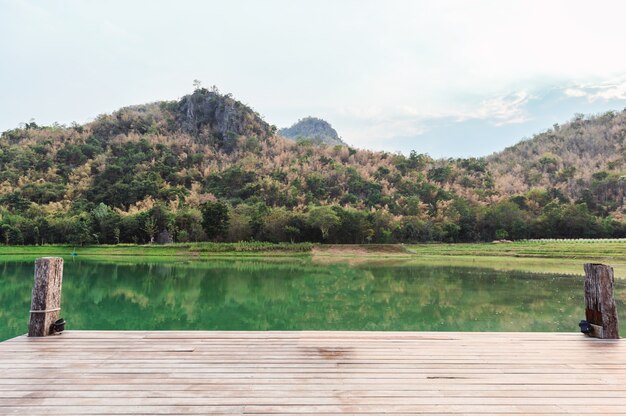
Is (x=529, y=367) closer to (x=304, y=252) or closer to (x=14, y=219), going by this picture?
(x=304, y=252)

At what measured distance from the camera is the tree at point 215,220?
37156 mm

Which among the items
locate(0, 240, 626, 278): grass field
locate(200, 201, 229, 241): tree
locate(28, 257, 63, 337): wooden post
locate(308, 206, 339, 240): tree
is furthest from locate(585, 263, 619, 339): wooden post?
locate(200, 201, 229, 241): tree

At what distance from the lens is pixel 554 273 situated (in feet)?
63.7

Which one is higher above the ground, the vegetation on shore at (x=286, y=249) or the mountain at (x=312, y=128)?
the mountain at (x=312, y=128)

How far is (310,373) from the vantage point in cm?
321

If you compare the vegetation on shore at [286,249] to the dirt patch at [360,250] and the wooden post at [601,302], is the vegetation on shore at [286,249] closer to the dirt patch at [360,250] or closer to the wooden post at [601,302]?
the dirt patch at [360,250]

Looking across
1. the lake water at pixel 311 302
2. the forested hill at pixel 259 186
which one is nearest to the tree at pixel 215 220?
the forested hill at pixel 259 186

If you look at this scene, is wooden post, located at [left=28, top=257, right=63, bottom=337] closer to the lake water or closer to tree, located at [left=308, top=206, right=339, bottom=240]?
the lake water

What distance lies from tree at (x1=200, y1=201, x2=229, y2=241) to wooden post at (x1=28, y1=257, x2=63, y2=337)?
33034 mm

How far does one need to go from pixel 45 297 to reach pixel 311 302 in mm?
8011

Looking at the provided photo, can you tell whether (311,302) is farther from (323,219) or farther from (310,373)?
(323,219)

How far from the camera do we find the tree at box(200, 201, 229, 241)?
37156mm

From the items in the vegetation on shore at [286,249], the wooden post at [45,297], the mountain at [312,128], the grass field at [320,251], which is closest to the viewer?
the wooden post at [45,297]

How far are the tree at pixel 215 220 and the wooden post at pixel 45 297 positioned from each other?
33034mm
